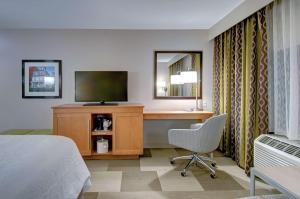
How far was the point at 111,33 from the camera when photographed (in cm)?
489

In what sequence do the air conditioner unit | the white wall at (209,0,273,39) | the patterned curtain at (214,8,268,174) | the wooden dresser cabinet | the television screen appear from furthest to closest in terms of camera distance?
the television screen < the wooden dresser cabinet < the patterned curtain at (214,8,268,174) < the white wall at (209,0,273,39) < the air conditioner unit

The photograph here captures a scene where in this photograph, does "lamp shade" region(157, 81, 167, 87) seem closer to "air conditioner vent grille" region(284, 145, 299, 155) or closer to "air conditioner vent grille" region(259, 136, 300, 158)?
"air conditioner vent grille" region(259, 136, 300, 158)

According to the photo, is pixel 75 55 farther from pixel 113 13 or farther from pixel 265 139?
pixel 265 139

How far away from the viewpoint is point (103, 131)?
428cm

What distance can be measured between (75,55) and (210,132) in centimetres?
293

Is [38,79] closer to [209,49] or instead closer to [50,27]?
[50,27]

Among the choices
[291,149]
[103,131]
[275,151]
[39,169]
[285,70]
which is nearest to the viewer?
[39,169]

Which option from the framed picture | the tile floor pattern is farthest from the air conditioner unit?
the framed picture

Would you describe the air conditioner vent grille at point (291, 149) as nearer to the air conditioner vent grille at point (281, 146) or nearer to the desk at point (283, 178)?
the air conditioner vent grille at point (281, 146)

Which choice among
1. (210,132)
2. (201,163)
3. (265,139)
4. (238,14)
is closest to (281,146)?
(265,139)

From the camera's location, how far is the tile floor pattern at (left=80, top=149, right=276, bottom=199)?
9.43 ft

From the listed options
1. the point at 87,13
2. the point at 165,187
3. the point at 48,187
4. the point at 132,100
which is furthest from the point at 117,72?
the point at 48,187

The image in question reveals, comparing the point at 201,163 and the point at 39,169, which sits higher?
the point at 39,169

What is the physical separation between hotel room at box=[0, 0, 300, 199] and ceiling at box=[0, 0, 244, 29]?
0.03 meters
